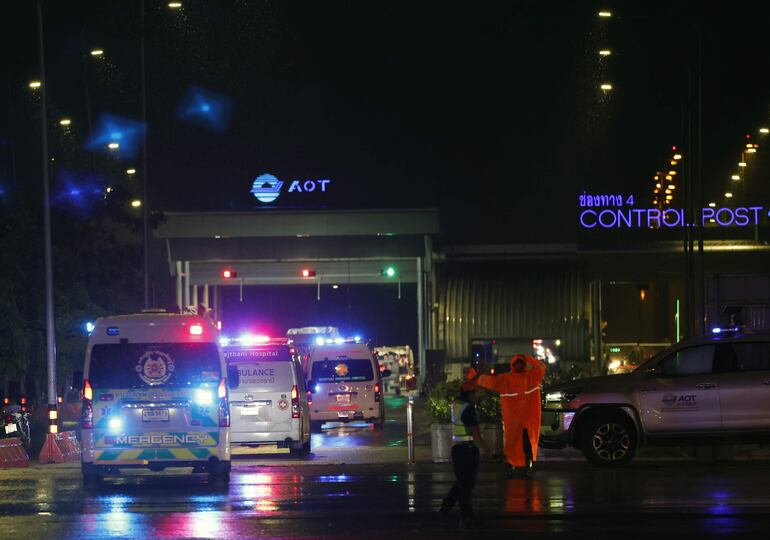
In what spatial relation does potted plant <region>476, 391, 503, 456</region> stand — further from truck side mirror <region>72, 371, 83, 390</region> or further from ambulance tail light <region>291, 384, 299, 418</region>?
truck side mirror <region>72, 371, 83, 390</region>

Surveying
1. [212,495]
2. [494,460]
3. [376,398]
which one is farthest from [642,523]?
[376,398]

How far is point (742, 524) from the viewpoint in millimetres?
13109

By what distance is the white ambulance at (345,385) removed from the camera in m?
31.0

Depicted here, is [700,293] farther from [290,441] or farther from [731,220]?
[731,220]

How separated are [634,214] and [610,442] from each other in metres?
27.6

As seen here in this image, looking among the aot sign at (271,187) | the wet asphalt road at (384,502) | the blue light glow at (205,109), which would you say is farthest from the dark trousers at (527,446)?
the blue light glow at (205,109)

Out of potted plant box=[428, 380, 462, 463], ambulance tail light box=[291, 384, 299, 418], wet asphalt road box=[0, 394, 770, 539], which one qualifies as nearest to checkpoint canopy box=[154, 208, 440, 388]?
ambulance tail light box=[291, 384, 299, 418]

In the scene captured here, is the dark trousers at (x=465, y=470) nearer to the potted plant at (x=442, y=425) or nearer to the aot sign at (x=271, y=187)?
the potted plant at (x=442, y=425)

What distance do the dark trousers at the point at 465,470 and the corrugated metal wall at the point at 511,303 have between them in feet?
129

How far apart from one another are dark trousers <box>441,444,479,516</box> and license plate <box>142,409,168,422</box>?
573 cm

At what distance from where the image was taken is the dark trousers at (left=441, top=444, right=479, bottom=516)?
13102 millimetres

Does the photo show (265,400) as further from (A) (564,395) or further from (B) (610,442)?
(B) (610,442)

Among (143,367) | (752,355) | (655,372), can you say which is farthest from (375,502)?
(752,355)

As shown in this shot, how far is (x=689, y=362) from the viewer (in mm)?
19672
